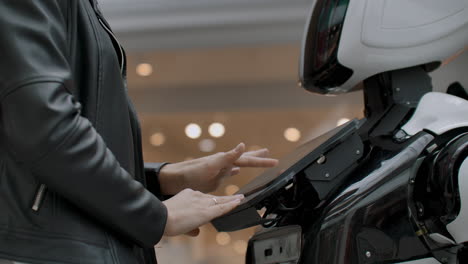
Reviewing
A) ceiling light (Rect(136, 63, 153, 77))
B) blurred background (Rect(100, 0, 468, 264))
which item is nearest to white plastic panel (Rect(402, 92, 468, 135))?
blurred background (Rect(100, 0, 468, 264))

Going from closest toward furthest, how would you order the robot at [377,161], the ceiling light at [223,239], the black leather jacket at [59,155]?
1. the black leather jacket at [59,155]
2. the robot at [377,161]
3. the ceiling light at [223,239]

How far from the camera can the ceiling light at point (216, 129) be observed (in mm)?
2625

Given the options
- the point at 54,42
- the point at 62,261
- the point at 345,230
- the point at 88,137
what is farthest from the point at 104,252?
the point at 345,230

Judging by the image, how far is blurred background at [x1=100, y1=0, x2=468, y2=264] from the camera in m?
2.00

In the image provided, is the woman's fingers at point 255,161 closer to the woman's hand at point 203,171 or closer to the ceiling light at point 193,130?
the woman's hand at point 203,171

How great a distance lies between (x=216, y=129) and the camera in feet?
8.64

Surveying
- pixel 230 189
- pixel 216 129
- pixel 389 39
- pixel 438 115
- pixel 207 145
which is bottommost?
pixel 230 189

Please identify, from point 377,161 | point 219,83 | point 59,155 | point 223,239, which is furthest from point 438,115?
point 223,239

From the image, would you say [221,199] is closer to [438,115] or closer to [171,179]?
[171,179]

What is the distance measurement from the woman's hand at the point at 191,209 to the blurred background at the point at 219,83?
1262 mm

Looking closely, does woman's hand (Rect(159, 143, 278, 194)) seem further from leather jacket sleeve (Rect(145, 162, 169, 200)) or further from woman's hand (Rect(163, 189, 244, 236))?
woman's hand (Rect(163, 189, 244, 236))

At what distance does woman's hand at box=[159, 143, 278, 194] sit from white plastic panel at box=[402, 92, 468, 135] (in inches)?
11.6

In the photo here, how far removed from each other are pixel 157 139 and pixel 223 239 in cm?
72

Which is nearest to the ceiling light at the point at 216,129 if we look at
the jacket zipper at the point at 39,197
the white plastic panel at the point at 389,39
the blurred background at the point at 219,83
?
the blurred background at the point at 219,83
